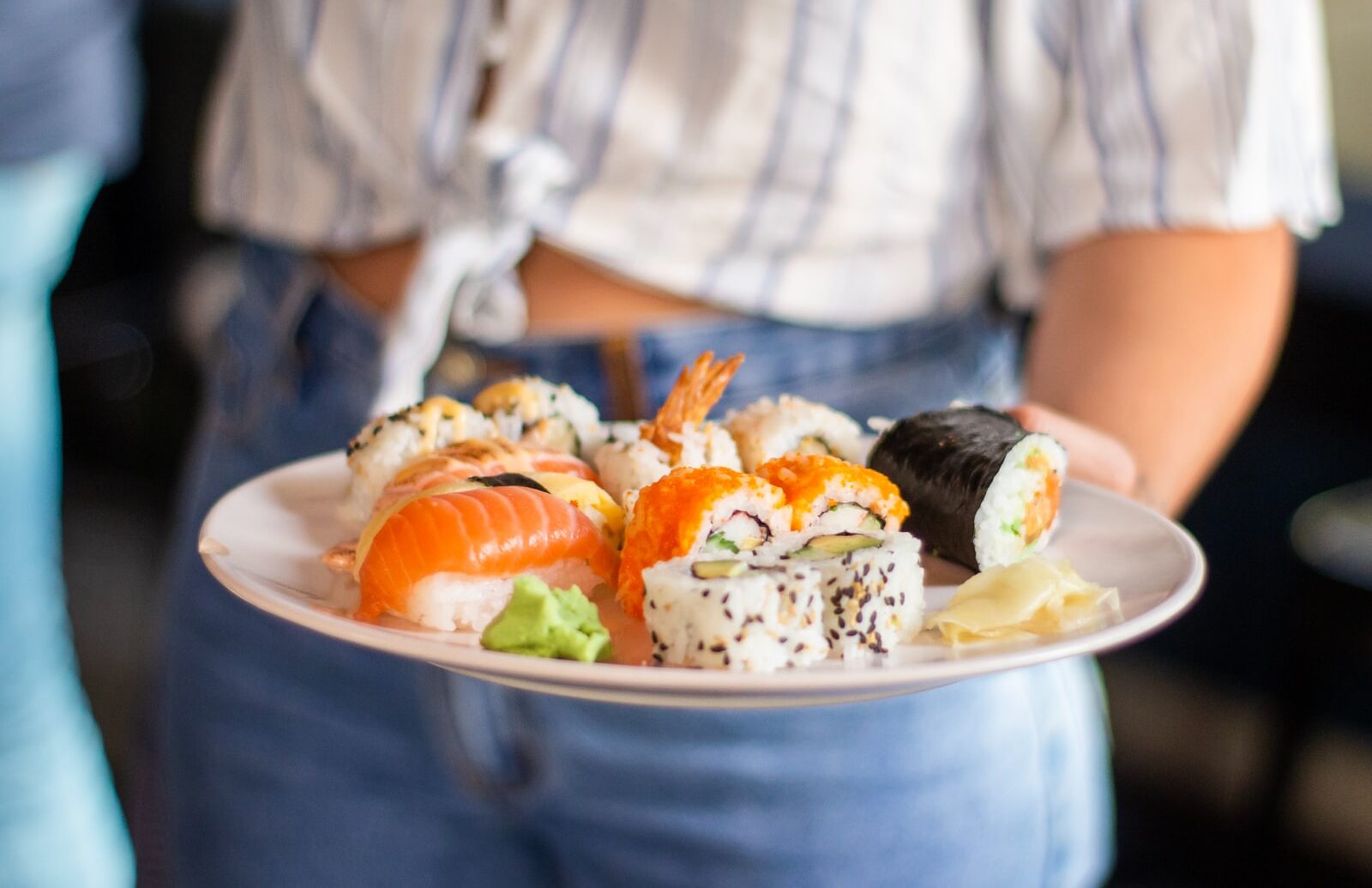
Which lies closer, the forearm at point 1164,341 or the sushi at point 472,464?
the sushi at point 472,464

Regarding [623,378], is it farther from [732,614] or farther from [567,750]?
[732,614]

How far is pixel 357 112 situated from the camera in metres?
1.06

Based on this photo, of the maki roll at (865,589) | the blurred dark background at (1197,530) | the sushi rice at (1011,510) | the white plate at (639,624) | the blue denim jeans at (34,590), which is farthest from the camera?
the blurred dark background at (1197,530)

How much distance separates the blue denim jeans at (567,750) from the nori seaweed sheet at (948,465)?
20cm

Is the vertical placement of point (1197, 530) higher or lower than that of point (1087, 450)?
lower

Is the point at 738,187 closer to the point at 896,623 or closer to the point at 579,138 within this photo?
the point at 579,138

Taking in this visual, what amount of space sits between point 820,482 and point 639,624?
0.46ft

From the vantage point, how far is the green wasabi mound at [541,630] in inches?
23.1

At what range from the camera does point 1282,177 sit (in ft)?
3.30

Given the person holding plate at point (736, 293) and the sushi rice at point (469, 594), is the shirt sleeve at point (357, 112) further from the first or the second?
the sushi rice at point (469, 594)

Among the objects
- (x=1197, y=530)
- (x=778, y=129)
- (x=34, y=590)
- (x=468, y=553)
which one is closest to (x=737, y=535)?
(x=468, y=553)

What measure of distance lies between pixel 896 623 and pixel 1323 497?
84.9 inches

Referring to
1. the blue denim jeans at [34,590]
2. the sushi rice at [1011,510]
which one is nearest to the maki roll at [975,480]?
the sushi rice at [1011,510]

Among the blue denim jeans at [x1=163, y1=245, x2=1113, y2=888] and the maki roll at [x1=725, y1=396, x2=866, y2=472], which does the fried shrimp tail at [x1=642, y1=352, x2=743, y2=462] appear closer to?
the maki roll at [x1=725, y1=396, x2=866, y2=472]
